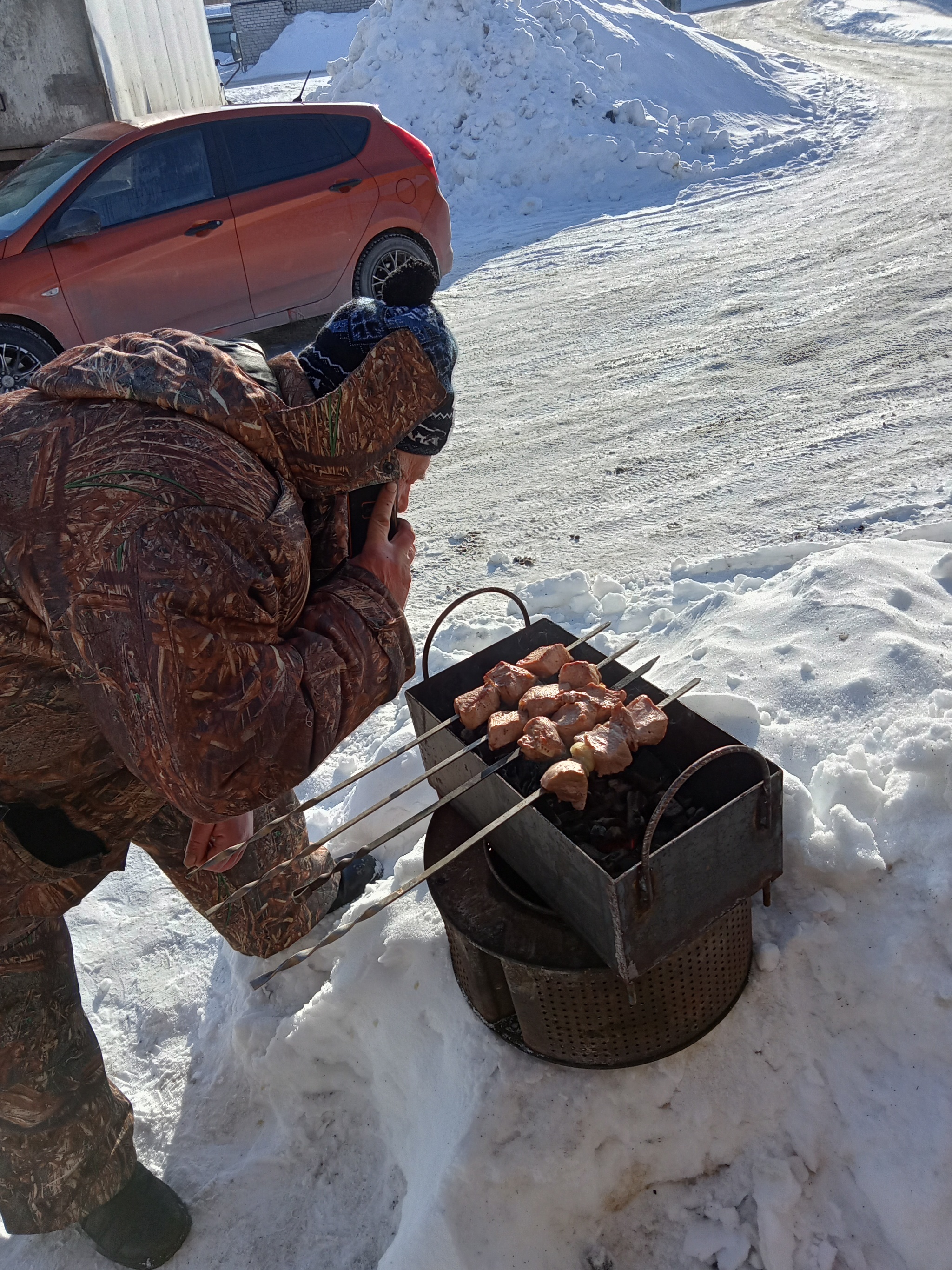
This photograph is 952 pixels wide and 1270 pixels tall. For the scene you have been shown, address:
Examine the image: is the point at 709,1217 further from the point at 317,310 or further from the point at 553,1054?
the point at 317,310

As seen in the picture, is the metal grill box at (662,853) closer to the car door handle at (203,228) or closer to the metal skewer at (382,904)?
the metal skewer at (382,904)

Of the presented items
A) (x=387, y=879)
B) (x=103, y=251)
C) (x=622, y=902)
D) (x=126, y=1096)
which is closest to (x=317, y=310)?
(x=103, y=251)

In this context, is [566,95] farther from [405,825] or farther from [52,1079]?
[52,1079]

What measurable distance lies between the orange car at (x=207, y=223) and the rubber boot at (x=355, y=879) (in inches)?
194

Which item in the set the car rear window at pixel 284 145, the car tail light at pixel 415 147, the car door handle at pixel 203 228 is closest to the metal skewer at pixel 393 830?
the car door handle at pixel 203 228

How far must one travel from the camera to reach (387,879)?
3.30m

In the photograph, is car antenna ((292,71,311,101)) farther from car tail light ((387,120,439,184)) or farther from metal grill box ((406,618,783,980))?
metal grill box ((406,618,783,980))


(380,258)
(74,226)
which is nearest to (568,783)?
(74,226)

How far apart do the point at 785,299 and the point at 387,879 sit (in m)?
5.80

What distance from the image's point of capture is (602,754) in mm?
2371

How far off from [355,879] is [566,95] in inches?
466

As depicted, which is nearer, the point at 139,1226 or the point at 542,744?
the point at 542,744

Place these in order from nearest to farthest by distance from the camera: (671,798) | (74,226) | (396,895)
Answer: (396,895), (671,798), (74,226)

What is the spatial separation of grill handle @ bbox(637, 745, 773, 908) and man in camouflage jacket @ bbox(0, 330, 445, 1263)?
60 centimetres
